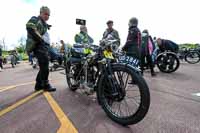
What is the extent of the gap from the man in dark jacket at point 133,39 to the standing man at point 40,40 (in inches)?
83.0

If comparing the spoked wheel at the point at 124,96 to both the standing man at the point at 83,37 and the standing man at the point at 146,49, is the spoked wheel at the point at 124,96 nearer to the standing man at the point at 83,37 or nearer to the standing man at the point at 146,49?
the standing man at the point at 83,37

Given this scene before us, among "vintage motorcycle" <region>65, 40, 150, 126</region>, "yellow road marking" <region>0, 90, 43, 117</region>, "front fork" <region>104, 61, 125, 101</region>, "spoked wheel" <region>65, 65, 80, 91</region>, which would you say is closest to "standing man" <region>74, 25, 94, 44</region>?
"spoked wheel" <region>65, 65, 80, 91</region>

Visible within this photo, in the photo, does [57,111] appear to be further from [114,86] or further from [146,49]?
[146,49]

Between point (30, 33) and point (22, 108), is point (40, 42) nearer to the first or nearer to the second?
point (30, 33)

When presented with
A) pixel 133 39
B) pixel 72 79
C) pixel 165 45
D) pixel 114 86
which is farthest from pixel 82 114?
pixel 165 45

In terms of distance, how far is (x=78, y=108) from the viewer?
4375mm

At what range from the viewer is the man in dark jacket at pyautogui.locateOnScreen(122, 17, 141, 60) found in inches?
261

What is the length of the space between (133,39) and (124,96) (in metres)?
3.18

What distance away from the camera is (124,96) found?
3771 mm

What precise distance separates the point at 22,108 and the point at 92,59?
155cm

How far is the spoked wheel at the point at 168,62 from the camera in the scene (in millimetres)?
9641

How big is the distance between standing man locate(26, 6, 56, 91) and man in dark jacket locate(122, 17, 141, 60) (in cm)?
211

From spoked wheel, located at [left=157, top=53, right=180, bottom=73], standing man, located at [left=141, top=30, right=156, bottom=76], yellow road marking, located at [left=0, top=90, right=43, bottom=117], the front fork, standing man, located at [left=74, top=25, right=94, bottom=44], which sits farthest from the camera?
spoked wheel, located at [left=157, top=53, right=180, bottom=73]

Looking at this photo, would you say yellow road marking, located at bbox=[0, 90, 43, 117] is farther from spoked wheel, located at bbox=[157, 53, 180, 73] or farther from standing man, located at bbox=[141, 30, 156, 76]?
spoked wheel, located at bbox=[157, 53, 180, 73]
